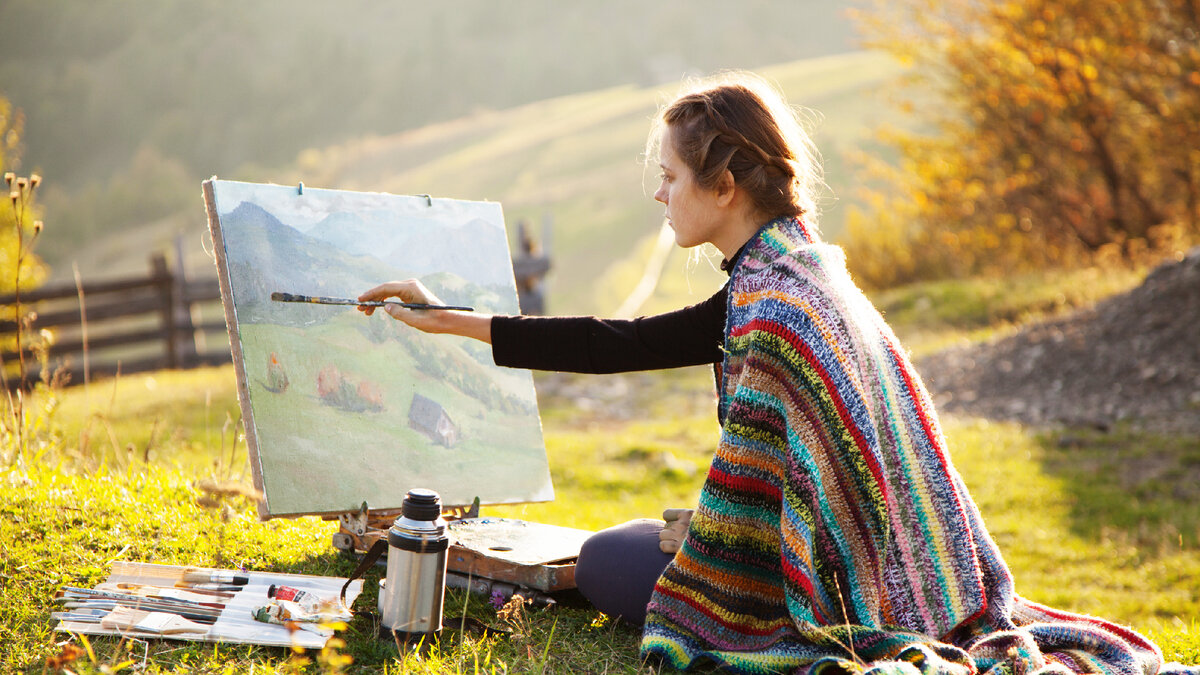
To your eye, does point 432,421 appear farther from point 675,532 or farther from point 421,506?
point 675,532

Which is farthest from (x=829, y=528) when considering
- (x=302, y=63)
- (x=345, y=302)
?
(x=302, y=63)

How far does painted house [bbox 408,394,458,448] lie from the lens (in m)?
3.51

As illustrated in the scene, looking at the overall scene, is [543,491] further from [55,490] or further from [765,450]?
[55,490]

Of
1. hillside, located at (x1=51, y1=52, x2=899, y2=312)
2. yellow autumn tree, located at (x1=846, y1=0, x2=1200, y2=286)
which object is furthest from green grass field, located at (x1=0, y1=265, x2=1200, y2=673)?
hillside, located at (x1=51, y1=52, x2=899, y2=312)

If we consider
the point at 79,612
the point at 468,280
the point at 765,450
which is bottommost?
the point at 79,612

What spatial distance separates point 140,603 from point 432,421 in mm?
1168

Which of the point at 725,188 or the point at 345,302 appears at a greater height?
the point at 725,188

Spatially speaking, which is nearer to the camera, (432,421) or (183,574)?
(183,574)

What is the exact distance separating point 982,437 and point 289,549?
5353 mm

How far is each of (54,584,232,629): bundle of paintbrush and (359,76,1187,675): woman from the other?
4.15 ft

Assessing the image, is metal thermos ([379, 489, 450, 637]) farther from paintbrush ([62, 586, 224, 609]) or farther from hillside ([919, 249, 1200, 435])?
hillside ([919, 249, 1200, 435])

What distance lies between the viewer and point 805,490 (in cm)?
238

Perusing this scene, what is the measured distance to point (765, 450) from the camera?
96.8 inches

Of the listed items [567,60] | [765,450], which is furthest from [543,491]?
[567,60]
